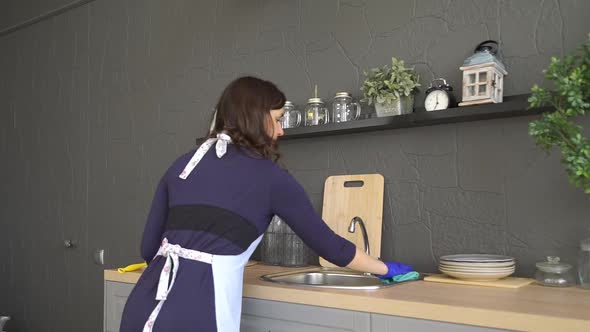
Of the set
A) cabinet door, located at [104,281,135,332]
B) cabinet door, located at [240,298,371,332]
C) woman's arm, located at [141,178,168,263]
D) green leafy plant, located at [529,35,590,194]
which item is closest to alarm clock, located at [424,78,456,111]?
green leafy plant, located at [529,35,590,194]

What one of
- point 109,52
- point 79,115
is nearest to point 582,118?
point 109,52

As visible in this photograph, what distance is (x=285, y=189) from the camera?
1572mm

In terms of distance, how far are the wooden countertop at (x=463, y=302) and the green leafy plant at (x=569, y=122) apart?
0.31m

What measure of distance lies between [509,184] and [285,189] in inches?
31.3

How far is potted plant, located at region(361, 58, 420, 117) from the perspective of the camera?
206cm

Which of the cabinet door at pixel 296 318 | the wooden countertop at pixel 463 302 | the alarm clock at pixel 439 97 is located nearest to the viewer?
the wooden countertop at pixel 463 302

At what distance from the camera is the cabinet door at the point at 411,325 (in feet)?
4.40

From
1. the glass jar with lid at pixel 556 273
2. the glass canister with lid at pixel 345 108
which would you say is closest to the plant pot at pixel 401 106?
the glass canister with lid at pixel 345 108

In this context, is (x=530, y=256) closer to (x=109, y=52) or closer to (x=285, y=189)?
(x=285, y=189)

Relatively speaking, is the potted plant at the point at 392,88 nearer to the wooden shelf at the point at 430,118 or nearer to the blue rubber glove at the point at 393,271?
the wooden shelf at the point at 430,118

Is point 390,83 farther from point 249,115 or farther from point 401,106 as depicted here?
point 249,115

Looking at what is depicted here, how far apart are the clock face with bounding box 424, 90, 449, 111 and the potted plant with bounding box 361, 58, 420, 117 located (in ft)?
0.29

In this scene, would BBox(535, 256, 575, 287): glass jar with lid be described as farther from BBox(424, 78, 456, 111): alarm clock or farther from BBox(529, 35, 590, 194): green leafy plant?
BBox(424, 78, 456, 111): alarm clock

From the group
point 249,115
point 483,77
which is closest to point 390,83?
point 483,77
